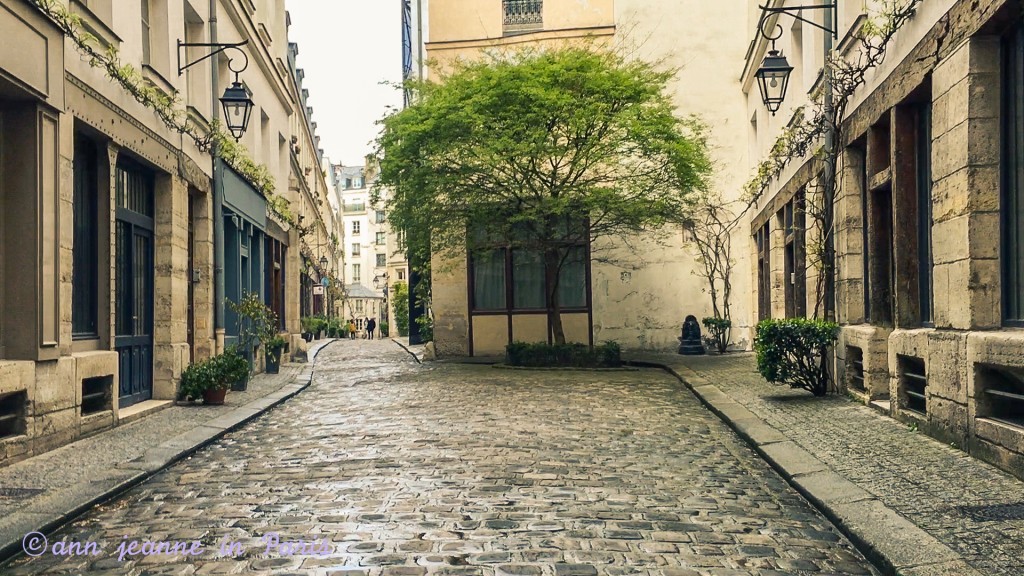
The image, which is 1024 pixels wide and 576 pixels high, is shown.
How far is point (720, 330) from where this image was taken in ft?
76.5

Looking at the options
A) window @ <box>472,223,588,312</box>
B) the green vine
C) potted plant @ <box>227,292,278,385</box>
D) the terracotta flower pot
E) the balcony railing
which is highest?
the balcony railing

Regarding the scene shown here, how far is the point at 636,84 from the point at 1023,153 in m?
12.9

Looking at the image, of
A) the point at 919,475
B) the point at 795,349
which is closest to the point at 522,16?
the point at 795,349

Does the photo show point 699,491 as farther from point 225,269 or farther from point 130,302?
point 225,269

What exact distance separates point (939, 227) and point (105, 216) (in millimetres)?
8139

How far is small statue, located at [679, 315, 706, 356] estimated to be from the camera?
2330 cm

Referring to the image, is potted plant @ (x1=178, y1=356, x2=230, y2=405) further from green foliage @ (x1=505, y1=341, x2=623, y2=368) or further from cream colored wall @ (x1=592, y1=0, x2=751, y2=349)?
cream colored wall @ (x1=592, y1=0, x2=751, y2=349)

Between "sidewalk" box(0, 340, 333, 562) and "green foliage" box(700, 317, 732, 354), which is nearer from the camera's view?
"sidewalk" box(0, 340, 333, 562)

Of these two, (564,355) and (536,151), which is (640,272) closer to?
(564,355)

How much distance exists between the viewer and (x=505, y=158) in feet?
62.1

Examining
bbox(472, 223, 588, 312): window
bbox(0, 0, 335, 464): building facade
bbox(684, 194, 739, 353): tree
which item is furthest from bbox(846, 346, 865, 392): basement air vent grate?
bbox(472, 223, 588, 312): window

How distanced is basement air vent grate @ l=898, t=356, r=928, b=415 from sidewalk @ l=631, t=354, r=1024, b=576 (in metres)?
0.25

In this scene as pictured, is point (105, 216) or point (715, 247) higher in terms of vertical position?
point (715, 247)

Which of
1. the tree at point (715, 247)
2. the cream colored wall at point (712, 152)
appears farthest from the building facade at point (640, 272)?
the tree at point (715, 247)
